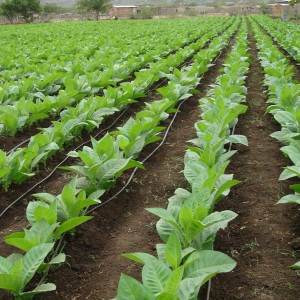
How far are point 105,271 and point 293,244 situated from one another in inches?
52.2

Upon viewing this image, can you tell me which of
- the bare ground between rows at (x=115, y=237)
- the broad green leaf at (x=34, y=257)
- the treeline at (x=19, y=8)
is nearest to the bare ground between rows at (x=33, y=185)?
the bare ground between rows at (x=115, y=237)

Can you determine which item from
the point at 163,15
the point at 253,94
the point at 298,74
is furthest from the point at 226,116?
the point at 163,15

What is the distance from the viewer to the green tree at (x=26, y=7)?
51.2 metres

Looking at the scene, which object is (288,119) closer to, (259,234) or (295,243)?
(259,234)

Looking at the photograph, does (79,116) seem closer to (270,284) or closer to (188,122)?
(188,122)

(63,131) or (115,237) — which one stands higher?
(63,131)

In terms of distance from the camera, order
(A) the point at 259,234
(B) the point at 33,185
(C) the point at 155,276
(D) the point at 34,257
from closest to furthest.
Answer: (C) the point at 155,276 < (D) the point at 34,257 < (A) the point at 259,234 < (B) the point at 33,185

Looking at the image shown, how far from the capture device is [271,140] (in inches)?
205

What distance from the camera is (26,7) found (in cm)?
5200

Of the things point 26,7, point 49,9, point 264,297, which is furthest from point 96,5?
point 264,297

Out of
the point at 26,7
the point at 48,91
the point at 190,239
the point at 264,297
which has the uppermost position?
the point at 26,7

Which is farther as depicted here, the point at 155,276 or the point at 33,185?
the point at 33,185

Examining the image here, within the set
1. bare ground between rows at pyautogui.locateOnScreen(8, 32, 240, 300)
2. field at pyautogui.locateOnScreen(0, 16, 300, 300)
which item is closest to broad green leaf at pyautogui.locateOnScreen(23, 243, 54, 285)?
field at pyautogui.locateOnScreen(0, 16, 300, 300)

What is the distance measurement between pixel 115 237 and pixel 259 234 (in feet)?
3.57
